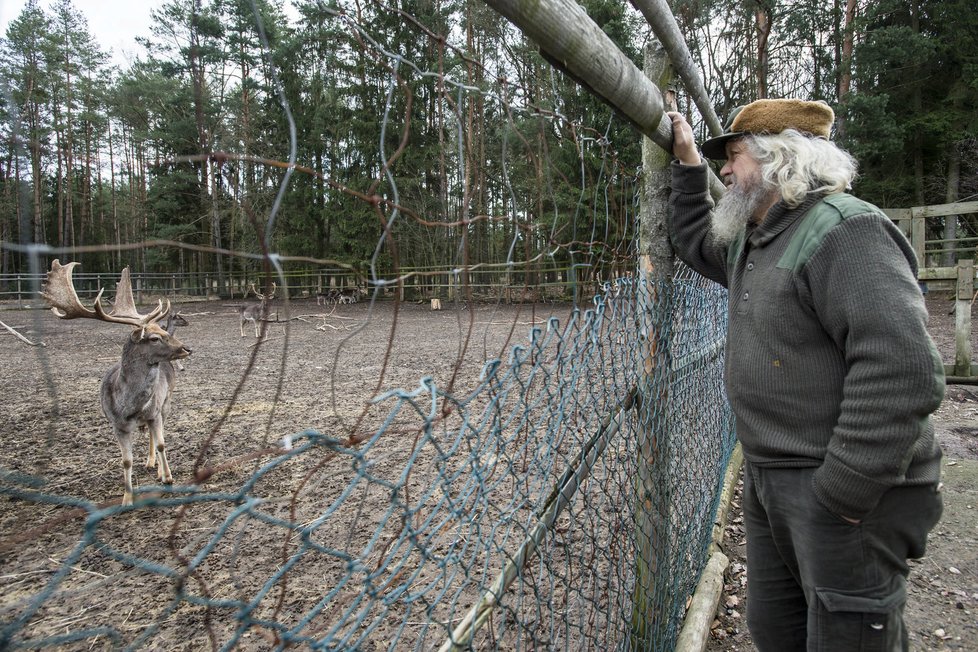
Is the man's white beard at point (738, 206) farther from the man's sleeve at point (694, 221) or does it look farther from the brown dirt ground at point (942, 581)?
the brown dirt ground at point (942, 581)

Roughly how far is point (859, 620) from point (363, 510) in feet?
9.99

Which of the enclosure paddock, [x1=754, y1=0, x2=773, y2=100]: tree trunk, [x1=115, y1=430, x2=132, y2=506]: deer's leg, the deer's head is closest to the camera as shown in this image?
the enclosure paddock

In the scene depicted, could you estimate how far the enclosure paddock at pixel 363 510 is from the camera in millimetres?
859

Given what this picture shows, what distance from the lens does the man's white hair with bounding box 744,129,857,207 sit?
1587 mm

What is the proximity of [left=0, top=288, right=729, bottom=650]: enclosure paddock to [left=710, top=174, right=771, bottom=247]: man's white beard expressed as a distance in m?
0.38

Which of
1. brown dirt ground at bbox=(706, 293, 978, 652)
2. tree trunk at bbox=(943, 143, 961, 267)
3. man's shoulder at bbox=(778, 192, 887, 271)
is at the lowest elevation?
brown dirt ground at bbox=(706, 293, 978, 652)

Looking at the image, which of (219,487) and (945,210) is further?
(945,210)

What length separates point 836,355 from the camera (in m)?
1.48

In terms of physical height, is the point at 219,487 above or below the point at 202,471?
below

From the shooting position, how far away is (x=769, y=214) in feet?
5.43

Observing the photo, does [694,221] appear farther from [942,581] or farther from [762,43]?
[762,43]

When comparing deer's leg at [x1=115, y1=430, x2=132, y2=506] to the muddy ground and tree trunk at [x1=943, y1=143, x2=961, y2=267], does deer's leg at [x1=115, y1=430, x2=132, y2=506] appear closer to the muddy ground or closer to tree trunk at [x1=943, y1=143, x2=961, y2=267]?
the muddy ground

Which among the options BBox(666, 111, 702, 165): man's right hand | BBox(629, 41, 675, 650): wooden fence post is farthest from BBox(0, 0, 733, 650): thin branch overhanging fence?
BBox(666, 111, 702, 165): man's right hand

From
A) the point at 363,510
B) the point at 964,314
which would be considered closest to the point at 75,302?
the point at 363,510
